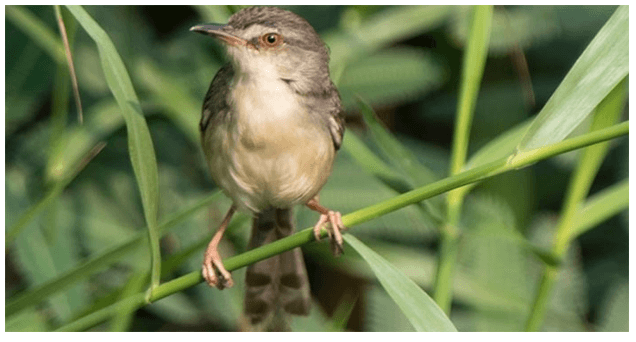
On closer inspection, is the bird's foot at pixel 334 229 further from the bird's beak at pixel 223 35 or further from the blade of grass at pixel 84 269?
the bird's beak at pixel 223 35

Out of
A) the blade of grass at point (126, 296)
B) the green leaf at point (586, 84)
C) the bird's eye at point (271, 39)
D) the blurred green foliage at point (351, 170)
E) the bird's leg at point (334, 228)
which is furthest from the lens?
the blurred green foliage at point (351, 170)

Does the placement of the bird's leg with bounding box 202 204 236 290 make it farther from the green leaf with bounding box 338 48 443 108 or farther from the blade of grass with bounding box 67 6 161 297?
the green leaf with bounding box 338 48 443 108

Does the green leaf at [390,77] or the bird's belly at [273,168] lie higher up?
the green leaf at [390,77]

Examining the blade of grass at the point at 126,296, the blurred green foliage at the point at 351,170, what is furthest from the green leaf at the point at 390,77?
the blade of grass at the point at 126,296

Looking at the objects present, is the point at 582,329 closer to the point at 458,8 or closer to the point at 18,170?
the point at 458,8

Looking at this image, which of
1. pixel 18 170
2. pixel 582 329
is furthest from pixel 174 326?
pixel 582 329

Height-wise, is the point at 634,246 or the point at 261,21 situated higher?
the point at 634,246

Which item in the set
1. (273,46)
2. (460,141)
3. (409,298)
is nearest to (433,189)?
(409,298)
